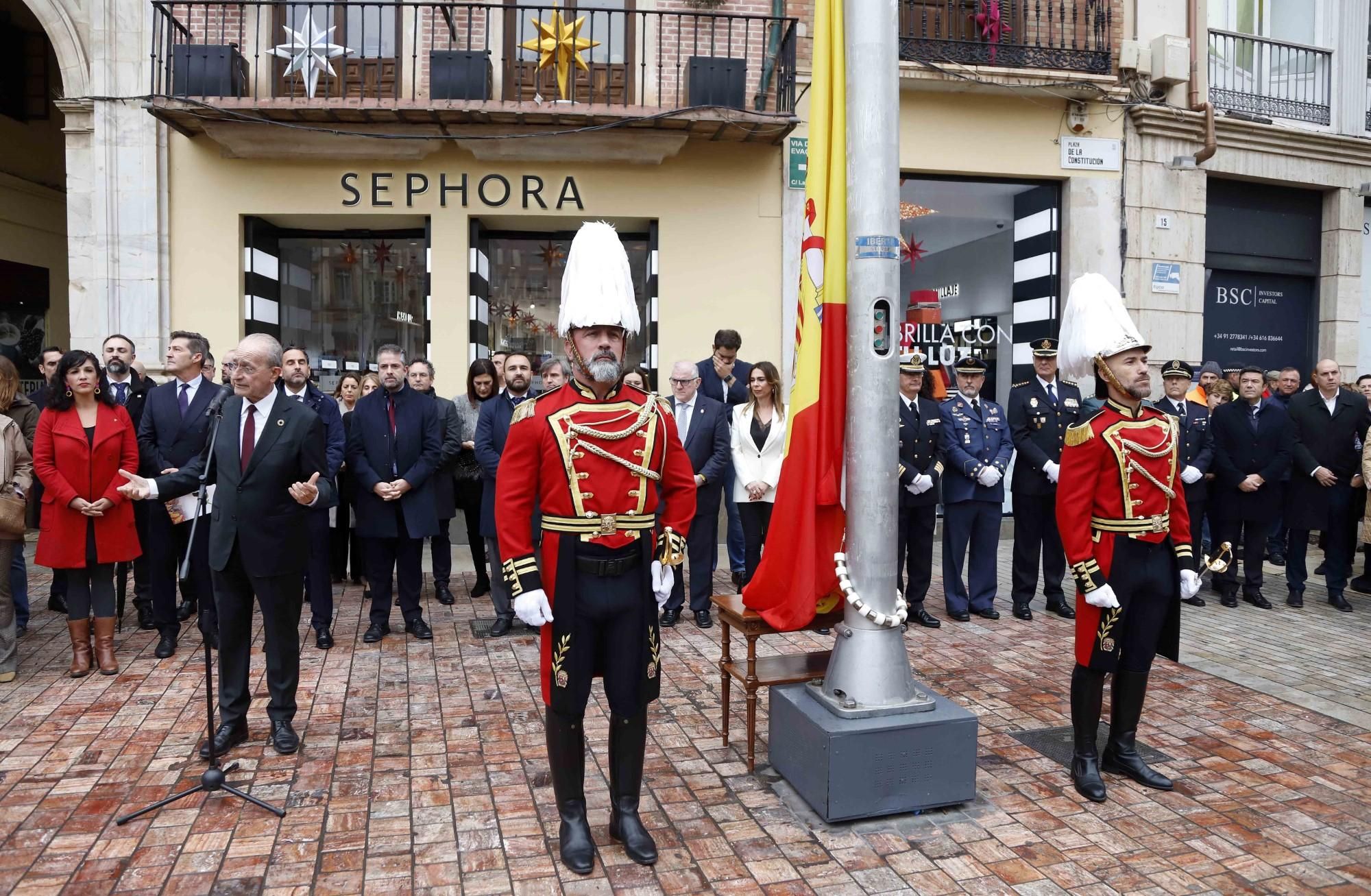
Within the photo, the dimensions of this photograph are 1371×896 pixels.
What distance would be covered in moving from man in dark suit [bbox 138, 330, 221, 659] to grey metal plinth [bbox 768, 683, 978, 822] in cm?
461

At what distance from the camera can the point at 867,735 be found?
162 inches

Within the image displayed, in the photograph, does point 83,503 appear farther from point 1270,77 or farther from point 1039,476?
point 1270,77

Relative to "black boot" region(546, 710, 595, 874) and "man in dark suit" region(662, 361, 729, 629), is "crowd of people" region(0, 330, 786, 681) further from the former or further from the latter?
"black boot" region(546, 710, 595, 874)

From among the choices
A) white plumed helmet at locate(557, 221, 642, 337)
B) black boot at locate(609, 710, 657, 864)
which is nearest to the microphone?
white plumed helmet at locate(557, 221, 642, 337)

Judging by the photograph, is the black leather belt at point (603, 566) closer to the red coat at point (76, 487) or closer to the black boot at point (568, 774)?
the black boot at point (568, 774)

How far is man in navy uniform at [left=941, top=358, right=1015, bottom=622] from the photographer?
8.03 m

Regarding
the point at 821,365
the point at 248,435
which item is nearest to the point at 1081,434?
the point at 821,365

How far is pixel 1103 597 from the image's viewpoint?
4.32 m

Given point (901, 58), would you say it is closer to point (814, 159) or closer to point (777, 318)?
point (777, 318)

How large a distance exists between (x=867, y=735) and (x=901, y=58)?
33.2ft

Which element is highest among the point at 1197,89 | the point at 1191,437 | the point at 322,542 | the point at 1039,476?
the point at 1197,89

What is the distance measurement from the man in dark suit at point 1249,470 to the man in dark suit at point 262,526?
25.4ft

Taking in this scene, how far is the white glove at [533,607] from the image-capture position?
3613mm

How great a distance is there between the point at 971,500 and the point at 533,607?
5361 millimetres
